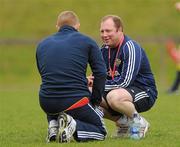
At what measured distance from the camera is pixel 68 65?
839 centimetres

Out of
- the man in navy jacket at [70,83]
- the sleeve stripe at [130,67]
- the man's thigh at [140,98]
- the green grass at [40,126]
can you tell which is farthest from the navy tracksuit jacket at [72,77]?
the man's thigh at [140,98]

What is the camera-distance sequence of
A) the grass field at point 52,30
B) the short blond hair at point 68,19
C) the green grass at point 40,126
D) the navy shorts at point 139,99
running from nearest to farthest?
1. the green grass at point 40,126
2. the short blond hair at point 68,19
3. the navy shorts at point 139,99
4. the grass field at point 52,30

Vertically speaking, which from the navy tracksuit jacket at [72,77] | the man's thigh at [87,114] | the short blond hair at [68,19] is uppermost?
the short blond hair at [68,19]

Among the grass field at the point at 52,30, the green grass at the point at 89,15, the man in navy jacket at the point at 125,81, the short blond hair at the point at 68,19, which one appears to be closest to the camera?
the short blond hair at the point at 68,19

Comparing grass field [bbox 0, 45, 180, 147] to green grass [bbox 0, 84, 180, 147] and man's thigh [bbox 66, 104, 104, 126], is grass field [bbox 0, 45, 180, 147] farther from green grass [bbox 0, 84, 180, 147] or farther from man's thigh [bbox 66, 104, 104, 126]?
man's thigh [bbox 66, 104, 104, 126]

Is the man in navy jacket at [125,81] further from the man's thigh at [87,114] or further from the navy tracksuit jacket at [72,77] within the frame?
the navy tracksuit jacket at [72,77]

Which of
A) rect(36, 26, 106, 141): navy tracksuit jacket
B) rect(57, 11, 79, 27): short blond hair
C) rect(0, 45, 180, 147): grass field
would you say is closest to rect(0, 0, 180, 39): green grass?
rect(0, 45, 180, 147): grass field

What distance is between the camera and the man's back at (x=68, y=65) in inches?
329

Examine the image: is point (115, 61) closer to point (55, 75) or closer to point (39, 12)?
point (55, 75)

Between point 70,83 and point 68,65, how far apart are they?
214 millimetres

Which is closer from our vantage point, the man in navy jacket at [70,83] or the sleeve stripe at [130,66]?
the man in navy jacket at [70,83]

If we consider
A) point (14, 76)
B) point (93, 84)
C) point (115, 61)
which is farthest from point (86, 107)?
point (14, 76)

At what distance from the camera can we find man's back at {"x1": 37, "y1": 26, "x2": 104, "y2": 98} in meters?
8.37

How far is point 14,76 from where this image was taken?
30281mm
